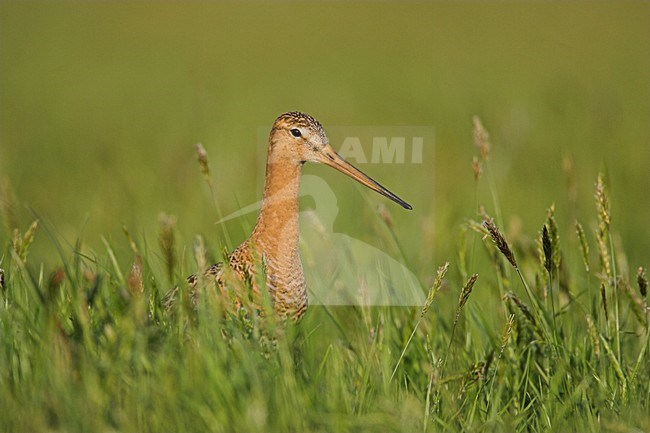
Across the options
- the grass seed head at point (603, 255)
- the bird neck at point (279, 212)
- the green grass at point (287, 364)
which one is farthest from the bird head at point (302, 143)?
the grass seed head at point (603, 255)

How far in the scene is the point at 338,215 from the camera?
5391 millimetres

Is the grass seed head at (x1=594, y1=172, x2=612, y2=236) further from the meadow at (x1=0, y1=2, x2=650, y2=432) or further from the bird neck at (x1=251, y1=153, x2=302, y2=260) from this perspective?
the bird neck at (x1=251, y1=153, x2=302, y2=260)

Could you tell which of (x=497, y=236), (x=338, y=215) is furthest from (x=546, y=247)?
(x=338, y=215)

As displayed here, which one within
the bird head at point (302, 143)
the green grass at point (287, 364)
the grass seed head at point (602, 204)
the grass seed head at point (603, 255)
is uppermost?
the bird head at point (302, 143)

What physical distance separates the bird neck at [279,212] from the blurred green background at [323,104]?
0.69 feet

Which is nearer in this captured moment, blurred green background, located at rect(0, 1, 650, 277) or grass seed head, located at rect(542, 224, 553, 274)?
grass seed head, located at rect(542, 224, 553, 274)

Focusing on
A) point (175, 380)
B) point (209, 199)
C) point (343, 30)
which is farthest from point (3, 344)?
point (343, 30)

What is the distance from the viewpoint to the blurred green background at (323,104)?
5984 millimetres

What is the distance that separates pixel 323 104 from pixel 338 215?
358cm

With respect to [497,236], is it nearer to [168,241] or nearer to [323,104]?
[168,241]

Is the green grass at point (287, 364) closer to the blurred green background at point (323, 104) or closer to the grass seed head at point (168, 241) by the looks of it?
the grass seed head at point (168, 241)

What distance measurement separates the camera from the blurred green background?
19.6ft

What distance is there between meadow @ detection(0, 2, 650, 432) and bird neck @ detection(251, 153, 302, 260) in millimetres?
102

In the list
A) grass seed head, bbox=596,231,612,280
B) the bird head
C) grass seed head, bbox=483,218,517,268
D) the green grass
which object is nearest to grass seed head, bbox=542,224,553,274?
the green grass
